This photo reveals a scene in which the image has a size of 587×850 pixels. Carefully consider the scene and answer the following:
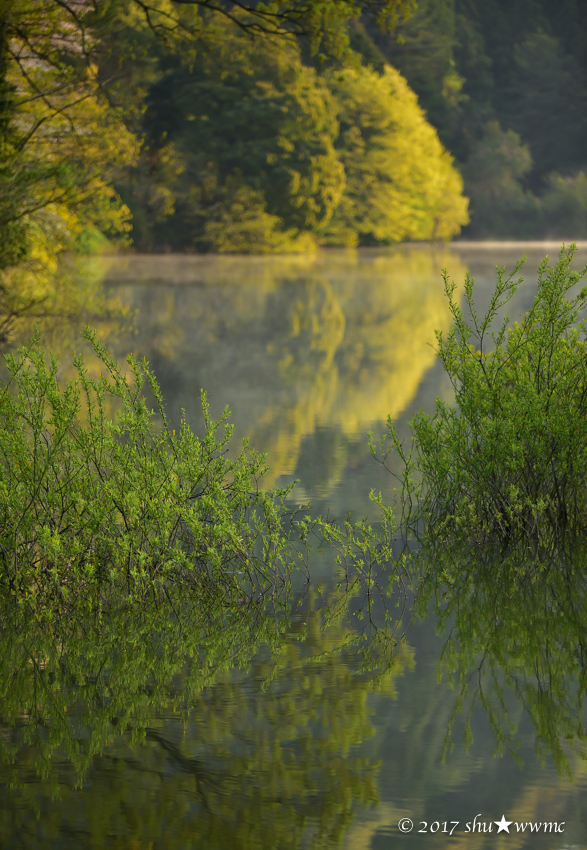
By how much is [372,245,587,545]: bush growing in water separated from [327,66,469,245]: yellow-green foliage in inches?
2057

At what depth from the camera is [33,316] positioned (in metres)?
19.0

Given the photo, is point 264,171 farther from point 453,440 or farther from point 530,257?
point 453,440

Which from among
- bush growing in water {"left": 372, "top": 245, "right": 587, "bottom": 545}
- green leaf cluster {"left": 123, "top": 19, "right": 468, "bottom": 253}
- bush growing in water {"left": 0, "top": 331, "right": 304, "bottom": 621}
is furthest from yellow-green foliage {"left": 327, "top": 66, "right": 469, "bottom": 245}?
bush growing in water {"left": 0, "top": 331, "right": 304, "bottom": 621}

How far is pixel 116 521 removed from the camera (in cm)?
615

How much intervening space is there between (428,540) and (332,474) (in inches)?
79.4

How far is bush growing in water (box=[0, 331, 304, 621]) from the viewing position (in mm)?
5820

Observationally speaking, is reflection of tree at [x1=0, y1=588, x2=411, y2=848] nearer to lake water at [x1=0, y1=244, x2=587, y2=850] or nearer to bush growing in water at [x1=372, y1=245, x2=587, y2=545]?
lake water at [x1=0, y1=244, x2=587, y2=850]

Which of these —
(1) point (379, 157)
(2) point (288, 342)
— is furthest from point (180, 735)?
(1) point (379, 157)

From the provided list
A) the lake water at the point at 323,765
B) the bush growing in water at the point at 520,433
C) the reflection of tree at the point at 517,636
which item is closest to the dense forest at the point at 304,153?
the bush growing in water at the point at 520,433

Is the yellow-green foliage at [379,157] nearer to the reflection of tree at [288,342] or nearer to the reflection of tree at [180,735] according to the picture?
the reflection of tree at [288,342]

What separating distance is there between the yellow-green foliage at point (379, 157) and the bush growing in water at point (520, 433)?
171 ft

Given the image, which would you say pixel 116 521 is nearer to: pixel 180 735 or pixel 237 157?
pixel 180 735

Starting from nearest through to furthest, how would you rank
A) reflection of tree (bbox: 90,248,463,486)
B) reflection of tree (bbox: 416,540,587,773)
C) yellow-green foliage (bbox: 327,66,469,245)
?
1. reflection of tree (bbox: 416,540,587,773)
2. reflection of tree (bbox: 90,248,463,486)
3. yellow-green foliage (bbox: 327,66,469,245)

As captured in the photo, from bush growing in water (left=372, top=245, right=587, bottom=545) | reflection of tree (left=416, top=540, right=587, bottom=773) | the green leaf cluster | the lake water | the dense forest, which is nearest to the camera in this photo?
the lake water
